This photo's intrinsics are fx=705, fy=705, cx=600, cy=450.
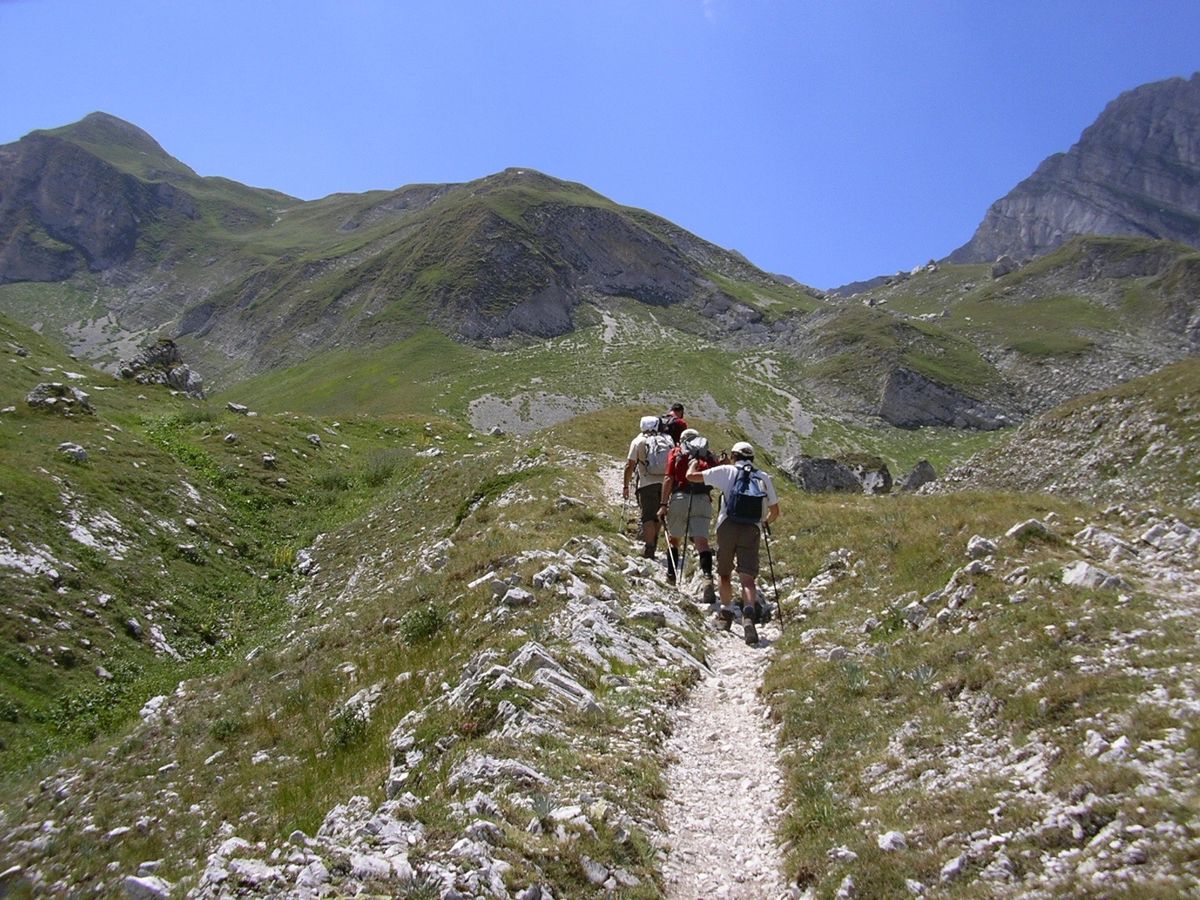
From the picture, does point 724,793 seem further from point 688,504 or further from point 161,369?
point 161,369

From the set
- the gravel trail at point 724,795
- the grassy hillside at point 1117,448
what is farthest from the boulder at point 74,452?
the grassy hillside at point 1117,448

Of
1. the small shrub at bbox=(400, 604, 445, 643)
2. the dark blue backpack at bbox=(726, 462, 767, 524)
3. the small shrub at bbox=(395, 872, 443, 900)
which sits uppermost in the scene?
the dark blue backpack at bbox=(726, 462, 767, 524)

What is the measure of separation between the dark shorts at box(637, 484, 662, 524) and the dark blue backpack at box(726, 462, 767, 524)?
392 cm

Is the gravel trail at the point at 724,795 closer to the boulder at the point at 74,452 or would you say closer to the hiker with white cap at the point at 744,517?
the hiker with white cap at the point at 744,517

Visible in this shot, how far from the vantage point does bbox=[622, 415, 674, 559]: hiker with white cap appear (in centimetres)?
1684

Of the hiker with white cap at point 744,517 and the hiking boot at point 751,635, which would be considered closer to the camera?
the hiking boot at point 751,635

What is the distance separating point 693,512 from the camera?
1523 centimetres

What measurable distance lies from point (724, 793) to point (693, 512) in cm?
777

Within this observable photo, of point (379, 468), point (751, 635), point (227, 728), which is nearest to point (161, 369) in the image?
point (379, 468)

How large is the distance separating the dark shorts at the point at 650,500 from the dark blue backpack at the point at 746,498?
12.9 feet

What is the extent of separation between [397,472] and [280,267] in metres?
182

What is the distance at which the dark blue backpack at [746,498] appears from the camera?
42.6ft

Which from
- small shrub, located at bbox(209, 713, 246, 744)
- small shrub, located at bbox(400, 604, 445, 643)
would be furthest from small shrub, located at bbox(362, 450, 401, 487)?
small shrub, located at bbox(209, 713, 246, 744)

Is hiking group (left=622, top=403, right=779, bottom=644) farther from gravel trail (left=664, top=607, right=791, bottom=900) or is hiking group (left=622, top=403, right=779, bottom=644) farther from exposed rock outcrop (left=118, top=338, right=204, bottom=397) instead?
exposed rock outcrop (left=118, top=338, right=204, bottom=397)
